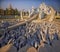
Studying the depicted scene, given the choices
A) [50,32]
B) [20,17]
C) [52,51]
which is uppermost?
[20,17]

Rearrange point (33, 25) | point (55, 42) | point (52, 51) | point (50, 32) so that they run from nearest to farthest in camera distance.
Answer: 1. point (52, 51)
2. point (55, 42)
3. point (50, 32)
4. point (33, 25)

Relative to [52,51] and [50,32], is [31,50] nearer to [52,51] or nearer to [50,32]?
[52,51]

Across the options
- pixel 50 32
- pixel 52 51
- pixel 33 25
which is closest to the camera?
pixel 52 51

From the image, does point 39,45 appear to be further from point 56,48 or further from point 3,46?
point 3,46

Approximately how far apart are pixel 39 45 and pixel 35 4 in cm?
101

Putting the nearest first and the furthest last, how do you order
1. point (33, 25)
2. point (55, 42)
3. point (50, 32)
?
point (55, 42) < point (50, 32) < point (33, 25)

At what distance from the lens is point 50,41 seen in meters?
2.56

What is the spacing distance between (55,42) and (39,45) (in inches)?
13.0

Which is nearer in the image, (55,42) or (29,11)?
(55,42)

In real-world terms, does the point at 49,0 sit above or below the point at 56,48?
above

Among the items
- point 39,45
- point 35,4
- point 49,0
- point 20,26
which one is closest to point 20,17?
point 20,26

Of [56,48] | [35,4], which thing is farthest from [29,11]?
[56,48]

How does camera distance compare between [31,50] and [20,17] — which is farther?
[20,17]

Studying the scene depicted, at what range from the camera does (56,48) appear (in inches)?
94.0
